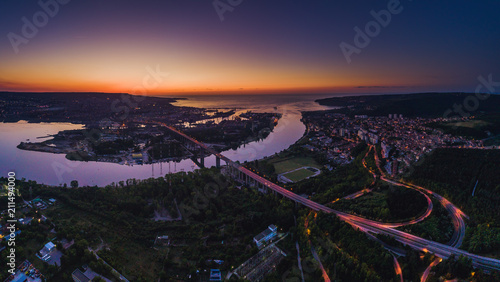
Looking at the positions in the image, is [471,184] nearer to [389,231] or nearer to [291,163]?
[389,231]

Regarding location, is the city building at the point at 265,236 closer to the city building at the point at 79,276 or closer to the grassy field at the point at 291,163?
→ the city building at the point at 79,276

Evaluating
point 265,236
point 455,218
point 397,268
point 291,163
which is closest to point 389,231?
point 397,268

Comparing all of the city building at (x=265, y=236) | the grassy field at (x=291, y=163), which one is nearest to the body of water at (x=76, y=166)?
the grassy field at (x=291, y=163)

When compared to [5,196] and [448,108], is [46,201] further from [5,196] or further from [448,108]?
[448,108]

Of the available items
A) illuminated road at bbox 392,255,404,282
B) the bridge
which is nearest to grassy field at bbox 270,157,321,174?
the bridge

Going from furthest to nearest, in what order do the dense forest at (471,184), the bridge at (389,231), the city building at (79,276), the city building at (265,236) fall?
the city building at (265,236) < the dense forest at (471,184) < the bridge at (389,231) < the city building at (79,276)
